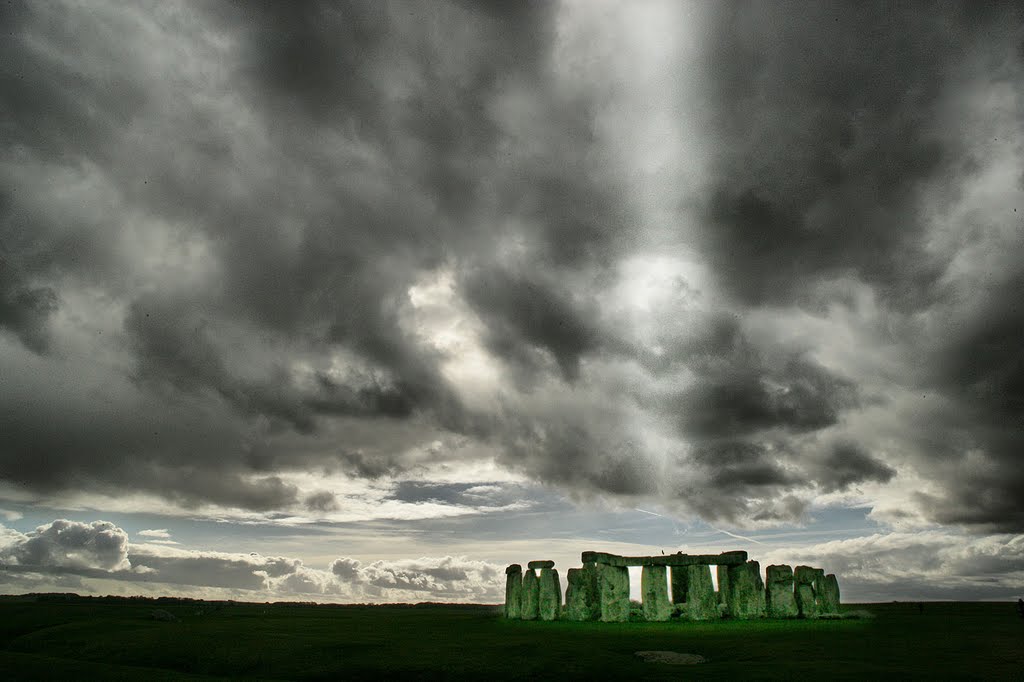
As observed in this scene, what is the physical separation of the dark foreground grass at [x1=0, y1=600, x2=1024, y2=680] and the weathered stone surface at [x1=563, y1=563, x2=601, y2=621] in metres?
5.76

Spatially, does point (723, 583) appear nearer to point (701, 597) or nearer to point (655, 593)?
point (701, 597)

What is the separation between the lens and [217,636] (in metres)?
26.9

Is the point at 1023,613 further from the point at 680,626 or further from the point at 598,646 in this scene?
the point at 598,646

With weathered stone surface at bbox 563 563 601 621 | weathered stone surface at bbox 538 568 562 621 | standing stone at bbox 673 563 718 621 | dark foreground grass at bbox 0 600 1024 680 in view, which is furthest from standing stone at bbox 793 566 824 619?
weathered stone surface at bbox 538 568 562 621

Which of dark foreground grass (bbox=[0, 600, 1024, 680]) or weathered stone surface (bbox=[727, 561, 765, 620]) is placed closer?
dark foreground grass (bbox=[0, 600, 1024, 680])

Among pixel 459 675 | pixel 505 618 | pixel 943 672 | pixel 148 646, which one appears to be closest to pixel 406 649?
pixel 459 675

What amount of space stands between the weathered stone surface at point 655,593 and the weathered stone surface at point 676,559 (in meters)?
0.40

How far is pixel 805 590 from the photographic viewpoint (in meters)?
37.6

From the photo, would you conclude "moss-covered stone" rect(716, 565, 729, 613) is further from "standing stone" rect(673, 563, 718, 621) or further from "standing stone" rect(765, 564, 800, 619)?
"standing stone" rect(765, 564, 800, 619)

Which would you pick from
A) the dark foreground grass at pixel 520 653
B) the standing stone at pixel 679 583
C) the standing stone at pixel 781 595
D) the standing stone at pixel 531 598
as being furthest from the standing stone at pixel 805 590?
the standing stone at pixel 531 598

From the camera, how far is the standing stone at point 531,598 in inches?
1613

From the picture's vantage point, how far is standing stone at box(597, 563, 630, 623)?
122 feet

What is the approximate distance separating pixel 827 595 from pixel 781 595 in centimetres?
289

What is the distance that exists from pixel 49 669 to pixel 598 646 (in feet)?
58.8
